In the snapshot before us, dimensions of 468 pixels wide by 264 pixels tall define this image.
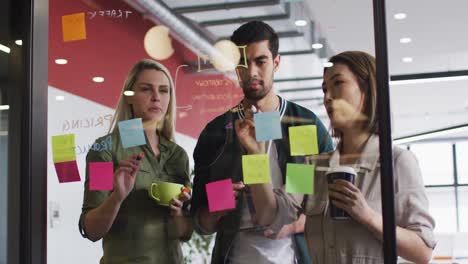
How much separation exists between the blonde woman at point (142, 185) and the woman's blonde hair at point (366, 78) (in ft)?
2.46

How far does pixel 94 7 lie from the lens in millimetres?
2906

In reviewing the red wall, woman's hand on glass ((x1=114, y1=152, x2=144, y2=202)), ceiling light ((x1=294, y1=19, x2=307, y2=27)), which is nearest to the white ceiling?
ceiling light ((x1=294, y1=19, x2=307, y2=27))

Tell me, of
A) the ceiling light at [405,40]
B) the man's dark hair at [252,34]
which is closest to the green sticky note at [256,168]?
the man's dark hair at [252,34]

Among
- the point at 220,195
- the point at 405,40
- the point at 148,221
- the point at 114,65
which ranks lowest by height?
the point at 148,221

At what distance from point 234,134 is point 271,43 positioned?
413 millimetres

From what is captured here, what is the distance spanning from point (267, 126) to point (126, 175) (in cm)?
67

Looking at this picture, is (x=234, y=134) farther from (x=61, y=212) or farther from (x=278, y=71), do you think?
(x=61, y=212)

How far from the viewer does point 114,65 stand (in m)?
2.86

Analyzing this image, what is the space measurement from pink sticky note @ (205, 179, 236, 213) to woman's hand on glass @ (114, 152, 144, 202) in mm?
346

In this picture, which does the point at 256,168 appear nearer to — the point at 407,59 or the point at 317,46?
the point at 317,46

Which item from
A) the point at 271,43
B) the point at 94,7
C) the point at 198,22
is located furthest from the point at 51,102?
the point at 271,43

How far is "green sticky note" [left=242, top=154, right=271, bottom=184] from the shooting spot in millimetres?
2590

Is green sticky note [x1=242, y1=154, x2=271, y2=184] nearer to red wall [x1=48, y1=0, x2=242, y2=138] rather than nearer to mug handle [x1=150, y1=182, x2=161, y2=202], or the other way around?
red wall [x1=48, y1=0, x2=242, y2=138]

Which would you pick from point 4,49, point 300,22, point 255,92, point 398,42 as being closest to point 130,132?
point 255,92
